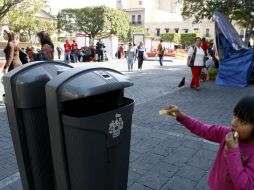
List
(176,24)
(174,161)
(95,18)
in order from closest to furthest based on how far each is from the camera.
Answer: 1. (174,161)
2. (95,18)
3. (176,24)

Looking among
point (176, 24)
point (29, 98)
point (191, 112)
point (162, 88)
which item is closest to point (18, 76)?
point (29, 98)

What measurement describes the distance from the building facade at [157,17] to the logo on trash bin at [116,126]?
84.2 meters

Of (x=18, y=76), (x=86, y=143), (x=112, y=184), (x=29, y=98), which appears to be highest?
(x=18, y=76)

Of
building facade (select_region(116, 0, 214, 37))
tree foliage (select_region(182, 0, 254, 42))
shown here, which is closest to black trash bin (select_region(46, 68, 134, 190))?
tree foliage (select_region(182, 0, 254, 42))

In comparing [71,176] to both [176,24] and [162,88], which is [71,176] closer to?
[162,88]

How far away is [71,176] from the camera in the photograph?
81.7 inches

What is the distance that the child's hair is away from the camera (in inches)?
65.9

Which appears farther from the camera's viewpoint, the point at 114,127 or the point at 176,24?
the point at 176,24

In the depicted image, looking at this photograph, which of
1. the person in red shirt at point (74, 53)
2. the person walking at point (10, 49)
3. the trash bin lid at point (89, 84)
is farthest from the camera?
the person in red shirt at point (74, 53)

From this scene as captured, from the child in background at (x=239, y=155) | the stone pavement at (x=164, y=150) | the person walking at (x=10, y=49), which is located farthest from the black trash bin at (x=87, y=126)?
the person walking at (x=10, y=49)

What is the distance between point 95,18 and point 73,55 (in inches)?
1297

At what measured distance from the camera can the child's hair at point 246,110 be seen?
1.67 meters

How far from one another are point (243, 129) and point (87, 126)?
91 centimetres

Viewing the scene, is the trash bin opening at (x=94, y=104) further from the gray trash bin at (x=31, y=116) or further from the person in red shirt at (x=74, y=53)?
the person in red shirt at (x=74, y=53)
